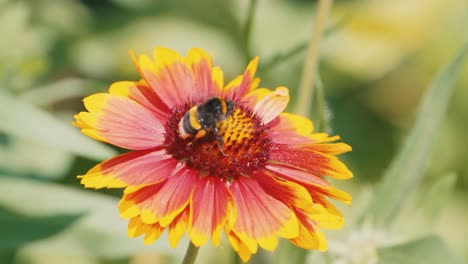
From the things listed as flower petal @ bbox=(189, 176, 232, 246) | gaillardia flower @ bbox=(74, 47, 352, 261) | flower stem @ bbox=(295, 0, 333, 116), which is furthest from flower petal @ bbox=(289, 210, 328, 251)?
flower stem @ bbox=(295, 0, 333, 116)

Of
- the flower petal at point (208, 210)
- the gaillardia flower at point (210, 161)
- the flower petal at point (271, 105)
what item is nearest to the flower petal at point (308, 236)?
the gaillardia flower at point (210, 161)

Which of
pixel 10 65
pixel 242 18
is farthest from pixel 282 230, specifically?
pixel 242 18

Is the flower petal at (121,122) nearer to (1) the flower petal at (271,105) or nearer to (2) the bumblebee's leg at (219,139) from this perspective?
(2) the bumblebee's leg at (219,139)

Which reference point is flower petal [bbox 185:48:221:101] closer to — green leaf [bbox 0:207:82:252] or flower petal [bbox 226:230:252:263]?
flower petal [bbox 226:230:252:263]

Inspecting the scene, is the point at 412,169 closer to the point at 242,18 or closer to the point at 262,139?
the point at 262,139

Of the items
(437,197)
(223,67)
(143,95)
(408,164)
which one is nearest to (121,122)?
(143,95)

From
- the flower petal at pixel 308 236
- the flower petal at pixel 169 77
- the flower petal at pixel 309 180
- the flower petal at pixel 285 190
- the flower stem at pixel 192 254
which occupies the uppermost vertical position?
the flower petal at pixel 169 77
